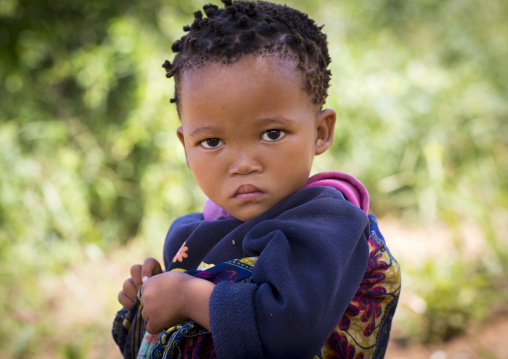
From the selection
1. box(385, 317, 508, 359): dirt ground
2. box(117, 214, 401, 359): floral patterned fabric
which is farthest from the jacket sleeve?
box(385, 317, 508, 359): dirt ground

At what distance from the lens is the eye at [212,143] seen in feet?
5.09

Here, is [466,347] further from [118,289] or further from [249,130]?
[118,289]

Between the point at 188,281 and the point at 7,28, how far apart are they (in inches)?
183

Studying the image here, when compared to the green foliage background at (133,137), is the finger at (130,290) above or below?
below

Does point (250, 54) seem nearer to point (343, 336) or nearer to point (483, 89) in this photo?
point (343, 336)

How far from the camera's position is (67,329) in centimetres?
420

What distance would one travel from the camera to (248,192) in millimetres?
1542

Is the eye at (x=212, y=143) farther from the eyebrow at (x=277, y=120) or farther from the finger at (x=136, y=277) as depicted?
the finger at (x=136, y=277)

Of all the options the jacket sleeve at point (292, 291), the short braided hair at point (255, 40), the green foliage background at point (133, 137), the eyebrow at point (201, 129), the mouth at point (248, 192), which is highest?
the green foliage background at point (133, 137)

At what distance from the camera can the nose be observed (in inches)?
59.2

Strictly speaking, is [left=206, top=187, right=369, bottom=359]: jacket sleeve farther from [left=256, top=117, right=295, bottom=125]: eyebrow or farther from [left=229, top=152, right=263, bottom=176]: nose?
[left=256, top=117, right=295, bottom=125]: eyebrow

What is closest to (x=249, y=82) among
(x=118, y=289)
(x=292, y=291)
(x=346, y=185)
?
(x=346, y=185)

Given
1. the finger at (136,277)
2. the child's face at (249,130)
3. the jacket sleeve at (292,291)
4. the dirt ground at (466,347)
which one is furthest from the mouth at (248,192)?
the dirt ground at (466,347)

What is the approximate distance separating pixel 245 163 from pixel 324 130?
1.12 ft
